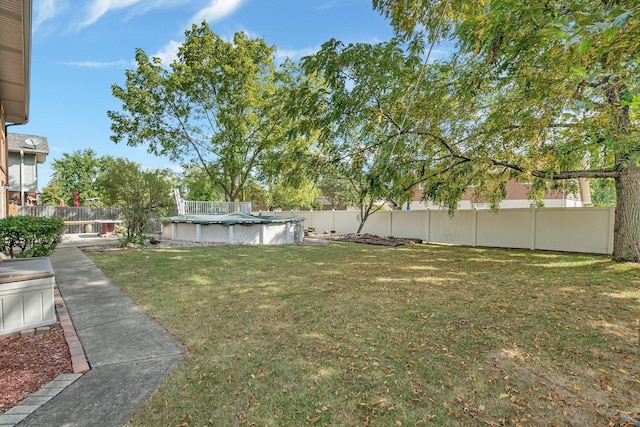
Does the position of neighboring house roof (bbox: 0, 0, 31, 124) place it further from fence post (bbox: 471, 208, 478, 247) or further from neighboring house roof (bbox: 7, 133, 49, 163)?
fence post (bbox: 471, 208, 478, 247)

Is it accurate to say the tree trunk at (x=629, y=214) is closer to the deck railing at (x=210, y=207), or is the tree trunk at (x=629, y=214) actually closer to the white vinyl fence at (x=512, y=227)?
the white vinyl fence at (x=512, y=227)

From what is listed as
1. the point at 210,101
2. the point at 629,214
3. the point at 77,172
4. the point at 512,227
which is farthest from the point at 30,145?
the point at 77,172

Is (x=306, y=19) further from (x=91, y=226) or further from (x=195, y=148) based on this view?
(x=91, y=226)

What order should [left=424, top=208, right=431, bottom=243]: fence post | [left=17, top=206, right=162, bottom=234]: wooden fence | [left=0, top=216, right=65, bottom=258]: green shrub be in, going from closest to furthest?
[left=0, top=216, right=65, bottom=258]: green shrub < [left=424, top=208, right=431, bottom=243]: fence post < [left=17, top=206, right=162, bottom=234]: wooden fence

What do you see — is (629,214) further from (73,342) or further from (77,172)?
(77,172)

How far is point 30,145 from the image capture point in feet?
53.8

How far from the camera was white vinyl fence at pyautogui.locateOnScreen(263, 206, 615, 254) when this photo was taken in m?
10.0

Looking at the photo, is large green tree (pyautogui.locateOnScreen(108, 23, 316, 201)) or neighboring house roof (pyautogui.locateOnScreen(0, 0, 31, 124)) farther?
large green tree (pyautogui.locateOnScreen(108, 23, 316, 201))

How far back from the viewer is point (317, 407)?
7.32 feet

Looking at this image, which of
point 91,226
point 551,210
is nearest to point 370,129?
point 551,210

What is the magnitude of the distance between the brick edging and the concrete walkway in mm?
49

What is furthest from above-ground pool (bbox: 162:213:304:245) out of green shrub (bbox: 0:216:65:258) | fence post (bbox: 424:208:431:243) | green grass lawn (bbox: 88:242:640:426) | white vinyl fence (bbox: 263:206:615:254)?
green shrub (bbox: 0:216:65:258)

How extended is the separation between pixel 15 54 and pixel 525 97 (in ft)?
30.7

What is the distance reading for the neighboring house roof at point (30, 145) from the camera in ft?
53.5
